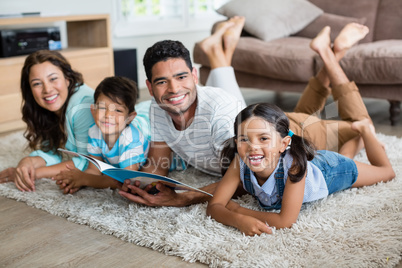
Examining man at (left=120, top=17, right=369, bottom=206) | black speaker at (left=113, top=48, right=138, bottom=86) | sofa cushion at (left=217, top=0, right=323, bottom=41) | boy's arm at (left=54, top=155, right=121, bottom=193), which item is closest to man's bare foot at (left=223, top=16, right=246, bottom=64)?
man at (left=120, top=17, right=369, bottom=206)

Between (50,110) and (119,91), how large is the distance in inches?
15.3

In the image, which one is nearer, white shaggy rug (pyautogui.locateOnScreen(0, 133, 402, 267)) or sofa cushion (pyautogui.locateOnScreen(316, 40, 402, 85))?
white shaggy rug (pyautogui.locateOnScreen(0, 133, 402, 267))

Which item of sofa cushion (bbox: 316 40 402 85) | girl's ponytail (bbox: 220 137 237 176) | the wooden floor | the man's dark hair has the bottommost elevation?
the wooden floor

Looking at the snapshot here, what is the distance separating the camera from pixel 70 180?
1.74m

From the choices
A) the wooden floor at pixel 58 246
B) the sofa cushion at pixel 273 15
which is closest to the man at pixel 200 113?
the wooden floor at pixel 58 246

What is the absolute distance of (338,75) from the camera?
219 cm

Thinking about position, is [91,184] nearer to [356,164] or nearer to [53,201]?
[53,201]

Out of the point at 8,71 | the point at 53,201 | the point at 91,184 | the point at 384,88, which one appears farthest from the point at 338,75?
the point at 8,71

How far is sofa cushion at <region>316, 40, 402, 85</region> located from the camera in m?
2.59

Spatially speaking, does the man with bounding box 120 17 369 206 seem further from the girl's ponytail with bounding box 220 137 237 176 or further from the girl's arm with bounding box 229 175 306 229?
the girl's arm with bounding box 229 175 306 229

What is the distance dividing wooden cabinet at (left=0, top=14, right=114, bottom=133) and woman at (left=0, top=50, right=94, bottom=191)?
890 mm

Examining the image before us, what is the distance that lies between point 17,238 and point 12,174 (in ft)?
1.78

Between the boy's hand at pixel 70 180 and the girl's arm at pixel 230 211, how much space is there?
545mm

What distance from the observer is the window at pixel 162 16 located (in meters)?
4.17
